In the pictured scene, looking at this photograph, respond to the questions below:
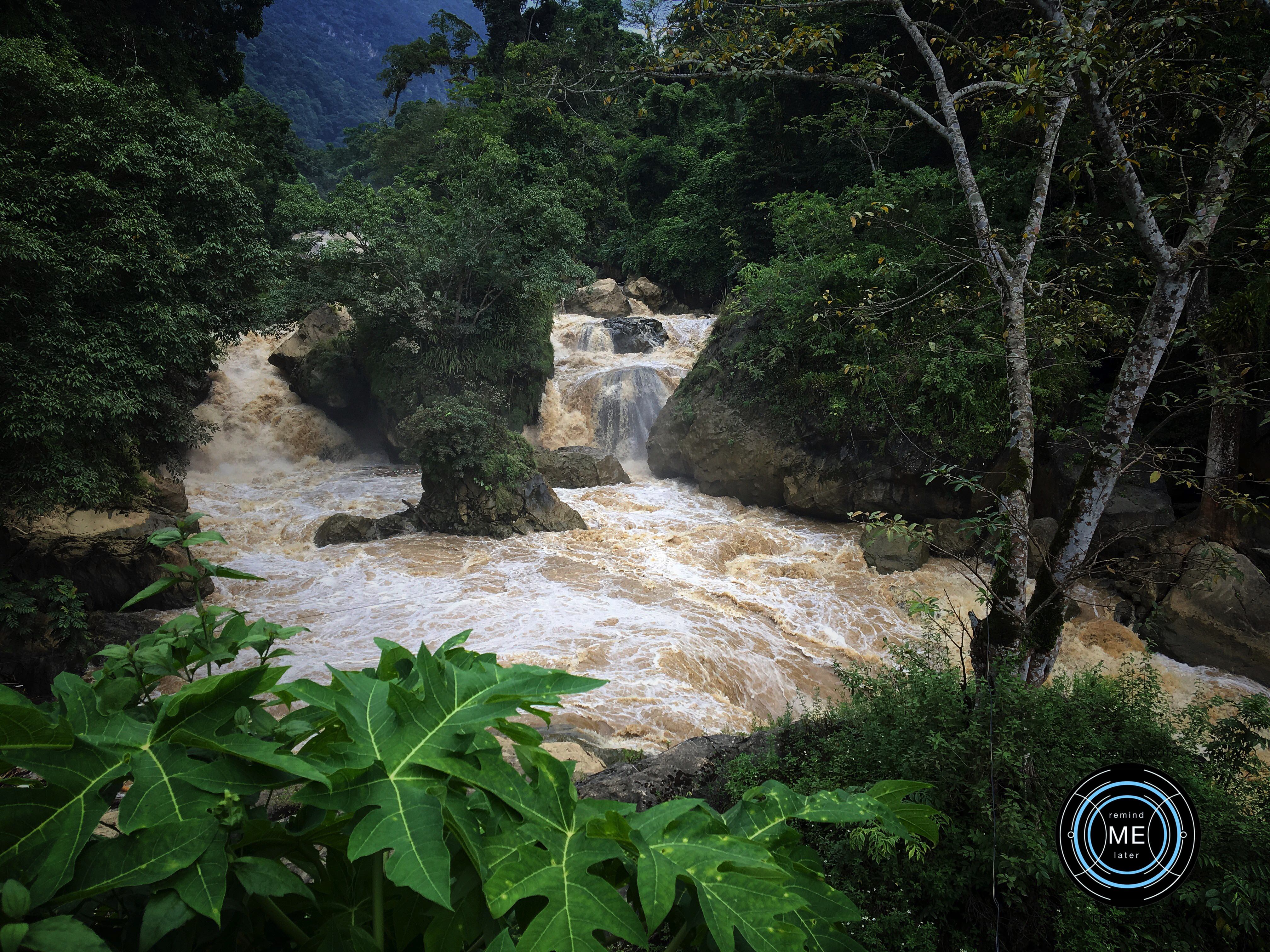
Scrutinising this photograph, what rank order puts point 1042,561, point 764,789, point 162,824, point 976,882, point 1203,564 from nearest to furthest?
point 162,824 < point 764,789 < point 976,882 < point 1042,561 < point 1203,564

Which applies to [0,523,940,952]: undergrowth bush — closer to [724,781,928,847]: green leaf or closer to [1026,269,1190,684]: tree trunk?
[724,781,928,847]: green leaf

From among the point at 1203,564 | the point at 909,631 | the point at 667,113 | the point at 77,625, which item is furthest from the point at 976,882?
the point at 667,113

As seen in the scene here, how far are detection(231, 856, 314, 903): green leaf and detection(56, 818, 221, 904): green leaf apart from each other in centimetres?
4

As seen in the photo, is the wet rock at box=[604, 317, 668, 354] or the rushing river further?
the wet rock at box=[604, 317, 668, 354]

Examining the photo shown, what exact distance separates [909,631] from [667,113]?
2478cm

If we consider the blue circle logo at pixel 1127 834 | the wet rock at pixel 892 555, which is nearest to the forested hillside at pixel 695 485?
the wet rock at pixel 892 555

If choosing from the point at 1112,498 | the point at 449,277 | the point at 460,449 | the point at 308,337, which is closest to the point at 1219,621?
the point at 1112,498

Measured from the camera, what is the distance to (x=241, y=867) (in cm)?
63

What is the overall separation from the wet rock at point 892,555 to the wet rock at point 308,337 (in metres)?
13.7

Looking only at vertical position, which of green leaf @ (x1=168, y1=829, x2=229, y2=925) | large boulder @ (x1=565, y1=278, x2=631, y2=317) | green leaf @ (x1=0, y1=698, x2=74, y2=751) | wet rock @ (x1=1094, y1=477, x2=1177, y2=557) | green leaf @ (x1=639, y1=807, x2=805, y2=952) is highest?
large boulder @ (x1=565, y1=278, x2=631, y2=317)

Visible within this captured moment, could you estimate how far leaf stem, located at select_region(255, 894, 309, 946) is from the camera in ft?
2.17

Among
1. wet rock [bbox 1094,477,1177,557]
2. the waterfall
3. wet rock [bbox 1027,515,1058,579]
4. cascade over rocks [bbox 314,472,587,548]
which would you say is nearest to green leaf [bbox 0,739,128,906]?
wet rock [bbox 1027,515,1058,579]

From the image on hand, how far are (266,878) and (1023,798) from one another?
2.22 m

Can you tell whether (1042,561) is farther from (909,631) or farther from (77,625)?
(77,625)
